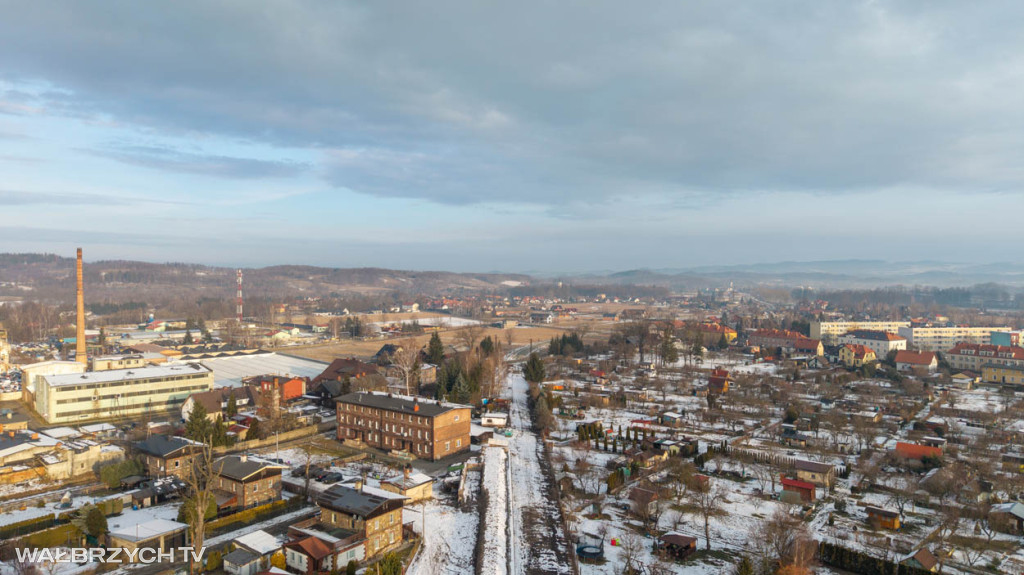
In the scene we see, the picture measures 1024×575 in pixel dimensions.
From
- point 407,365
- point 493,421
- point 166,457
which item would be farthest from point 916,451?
point 166,457

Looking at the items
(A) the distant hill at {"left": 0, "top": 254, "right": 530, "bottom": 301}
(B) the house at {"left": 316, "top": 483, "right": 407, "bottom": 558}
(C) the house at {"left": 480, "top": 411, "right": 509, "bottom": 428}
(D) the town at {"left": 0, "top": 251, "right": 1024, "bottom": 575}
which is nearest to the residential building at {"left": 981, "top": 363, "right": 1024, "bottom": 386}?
(D) the town at {"left": 0, "top": 251, "right": 1024, "bottom": 575}

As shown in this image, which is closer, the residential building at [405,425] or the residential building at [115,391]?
the residential building at [405,425]

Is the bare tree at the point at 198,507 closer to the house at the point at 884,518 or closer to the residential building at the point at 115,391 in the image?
the residential building at the point at 115,391

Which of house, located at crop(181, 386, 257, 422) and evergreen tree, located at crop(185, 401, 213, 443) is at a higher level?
evergreen tree, located at crop(185, 401, 213, 443)

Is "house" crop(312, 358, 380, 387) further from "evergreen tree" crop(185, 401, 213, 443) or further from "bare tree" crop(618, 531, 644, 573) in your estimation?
"bare tree" crop(618, 531, 644, 573)

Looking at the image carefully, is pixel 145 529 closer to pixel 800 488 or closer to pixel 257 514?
pixel 257 514

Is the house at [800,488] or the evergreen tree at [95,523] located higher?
the evergreen tree at [95,523]

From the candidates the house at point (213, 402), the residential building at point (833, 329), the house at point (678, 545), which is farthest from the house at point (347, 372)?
the residential building at point (833, 329)
